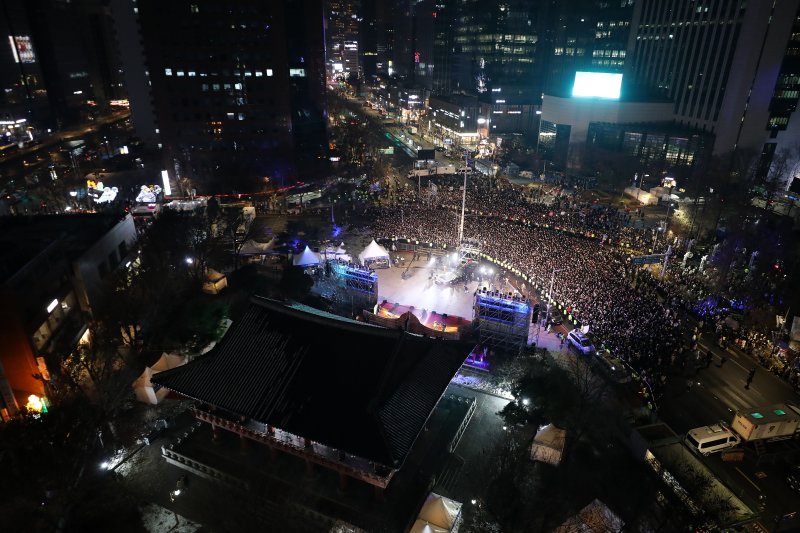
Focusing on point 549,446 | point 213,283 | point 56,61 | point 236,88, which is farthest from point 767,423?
point 56,61

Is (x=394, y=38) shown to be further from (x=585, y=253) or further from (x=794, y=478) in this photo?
(x=794, y=478)

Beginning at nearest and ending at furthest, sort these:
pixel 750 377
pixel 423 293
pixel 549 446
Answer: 1. pixel 549 446
2. pixel 750 377
3. pixel 423 293

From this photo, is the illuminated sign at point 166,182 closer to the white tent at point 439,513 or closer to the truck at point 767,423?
the white tent at point 439,513

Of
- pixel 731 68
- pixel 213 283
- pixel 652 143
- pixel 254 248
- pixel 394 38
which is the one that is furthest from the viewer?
pixel 394 38

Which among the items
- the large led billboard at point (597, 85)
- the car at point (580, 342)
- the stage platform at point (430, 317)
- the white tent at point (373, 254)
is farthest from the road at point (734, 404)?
the large led billboard at point (597, 85)

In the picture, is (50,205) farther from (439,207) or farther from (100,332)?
(439,207)

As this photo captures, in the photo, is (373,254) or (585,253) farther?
(373,254)

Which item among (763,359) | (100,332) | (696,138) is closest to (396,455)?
(100,332)

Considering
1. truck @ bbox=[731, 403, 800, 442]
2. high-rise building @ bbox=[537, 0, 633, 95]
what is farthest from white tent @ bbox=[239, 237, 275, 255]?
high-rise building @ bbox=[537, 0, 633, 95]
